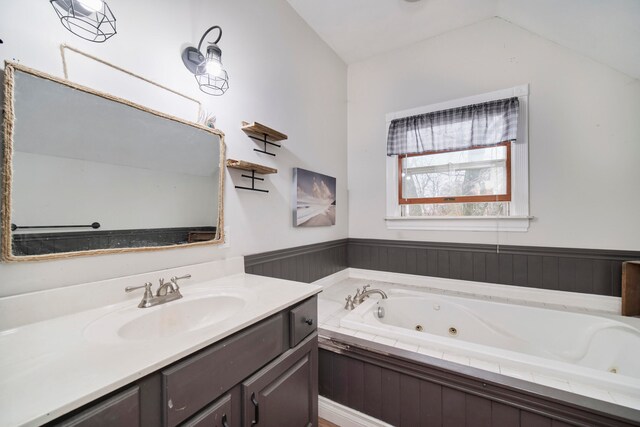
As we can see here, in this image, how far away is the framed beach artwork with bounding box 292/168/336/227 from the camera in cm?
210

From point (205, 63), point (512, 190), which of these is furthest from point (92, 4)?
point (512, 190)

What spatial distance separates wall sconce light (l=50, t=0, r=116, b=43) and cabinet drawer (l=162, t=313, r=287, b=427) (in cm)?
126

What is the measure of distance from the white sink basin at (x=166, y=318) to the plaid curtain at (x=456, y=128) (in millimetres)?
2180

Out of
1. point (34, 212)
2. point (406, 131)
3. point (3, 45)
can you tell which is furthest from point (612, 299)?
point (3, 45)

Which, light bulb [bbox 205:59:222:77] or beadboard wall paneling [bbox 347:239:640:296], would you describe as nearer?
light bulb [bbox 205:59:222:77]

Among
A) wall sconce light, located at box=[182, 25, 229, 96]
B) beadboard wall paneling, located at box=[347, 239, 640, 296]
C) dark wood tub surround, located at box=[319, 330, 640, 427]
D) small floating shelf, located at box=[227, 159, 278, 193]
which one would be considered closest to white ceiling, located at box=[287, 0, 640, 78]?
wall sconce light, located at box=[182, 25, 229, 96]

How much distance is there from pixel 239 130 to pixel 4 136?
100 cm

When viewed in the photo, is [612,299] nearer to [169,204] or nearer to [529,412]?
[529,412]

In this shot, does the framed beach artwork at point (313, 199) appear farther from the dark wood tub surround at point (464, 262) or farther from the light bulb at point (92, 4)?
the light bulb at point (92, 4)

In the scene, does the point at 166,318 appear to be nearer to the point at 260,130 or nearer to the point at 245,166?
the point at 245,166

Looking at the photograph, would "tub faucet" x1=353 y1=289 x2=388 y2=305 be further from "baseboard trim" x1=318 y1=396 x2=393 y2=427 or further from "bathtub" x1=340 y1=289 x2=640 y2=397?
"baseboard trim" x1=318 y1=396 x2=393 y2=427

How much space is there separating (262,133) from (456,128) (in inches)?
71.9

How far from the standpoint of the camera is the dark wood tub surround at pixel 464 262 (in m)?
1.90

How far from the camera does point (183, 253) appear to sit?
4.30 ft
